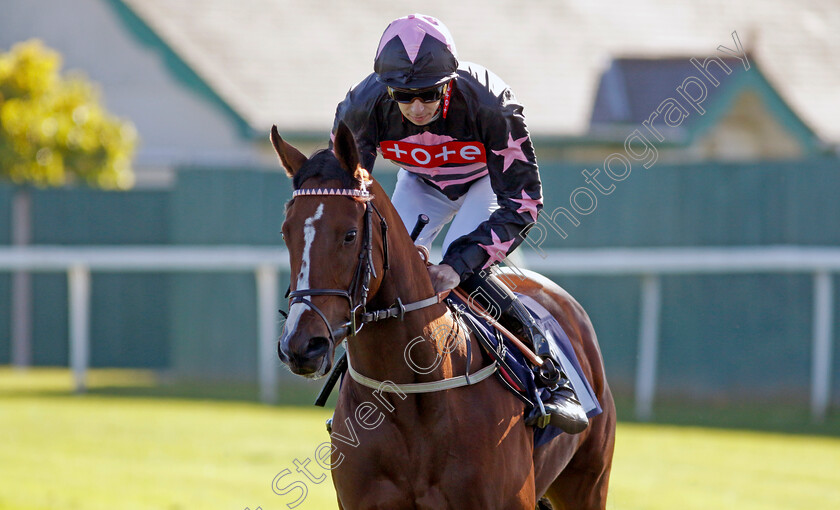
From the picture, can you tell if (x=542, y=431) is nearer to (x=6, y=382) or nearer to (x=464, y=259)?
(x=464, y=259)

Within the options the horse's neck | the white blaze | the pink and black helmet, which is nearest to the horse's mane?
the white blaze

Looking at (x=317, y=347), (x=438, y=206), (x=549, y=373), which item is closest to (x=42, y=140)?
(x=438, y=206)

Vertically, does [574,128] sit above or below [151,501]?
above

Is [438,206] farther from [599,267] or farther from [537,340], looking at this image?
[599,267]

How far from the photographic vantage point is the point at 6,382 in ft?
38.0

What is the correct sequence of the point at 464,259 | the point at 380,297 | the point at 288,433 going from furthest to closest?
the point at 288,433, the point at 464,259, the point at 380,297

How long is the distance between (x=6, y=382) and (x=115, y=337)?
1.27 meters

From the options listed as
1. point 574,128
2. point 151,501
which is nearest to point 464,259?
point 151,501

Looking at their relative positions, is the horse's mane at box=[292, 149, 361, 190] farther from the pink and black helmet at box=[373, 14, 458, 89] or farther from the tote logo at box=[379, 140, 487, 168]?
the tote logo at box=[379, 140, 487, 168]

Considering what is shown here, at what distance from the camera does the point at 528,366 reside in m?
4.13

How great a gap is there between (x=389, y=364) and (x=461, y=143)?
0.90 metres

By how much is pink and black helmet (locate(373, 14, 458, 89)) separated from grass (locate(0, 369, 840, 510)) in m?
3.57

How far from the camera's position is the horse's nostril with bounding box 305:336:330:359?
3.07 m

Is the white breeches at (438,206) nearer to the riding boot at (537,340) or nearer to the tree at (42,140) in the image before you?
the riding boot at (537,340)
